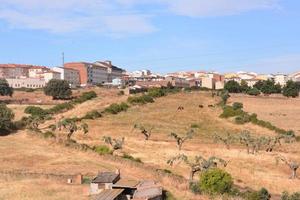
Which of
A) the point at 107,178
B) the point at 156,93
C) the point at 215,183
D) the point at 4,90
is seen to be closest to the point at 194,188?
the point at 215,183

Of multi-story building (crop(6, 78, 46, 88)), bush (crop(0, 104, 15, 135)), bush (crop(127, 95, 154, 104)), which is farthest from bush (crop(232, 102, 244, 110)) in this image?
multi-story building (crop(6, 78, 46, 88))

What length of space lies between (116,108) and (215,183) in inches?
2604

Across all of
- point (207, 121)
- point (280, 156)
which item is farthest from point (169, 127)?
point (280, 156)

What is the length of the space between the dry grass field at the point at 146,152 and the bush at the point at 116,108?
5.31ft

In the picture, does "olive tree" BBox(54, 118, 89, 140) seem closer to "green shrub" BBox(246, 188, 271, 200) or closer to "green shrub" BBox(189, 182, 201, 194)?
"green shrub" BBox(189, 182, 201, 194)

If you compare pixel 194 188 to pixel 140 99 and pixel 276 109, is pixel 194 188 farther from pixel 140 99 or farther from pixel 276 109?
pixel 276 109

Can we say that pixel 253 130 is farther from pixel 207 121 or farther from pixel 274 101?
pixel 274 101

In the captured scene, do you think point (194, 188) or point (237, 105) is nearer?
point (194, 188)

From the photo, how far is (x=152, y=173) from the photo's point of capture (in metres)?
46.0

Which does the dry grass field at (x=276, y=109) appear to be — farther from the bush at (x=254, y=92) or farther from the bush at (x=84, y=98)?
the bush at (x=84, y=98)

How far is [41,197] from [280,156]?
3888cm

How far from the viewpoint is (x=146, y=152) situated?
6550cm

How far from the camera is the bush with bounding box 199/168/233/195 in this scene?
41.5m

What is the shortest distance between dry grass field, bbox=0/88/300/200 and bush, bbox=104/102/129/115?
5.31 ft
